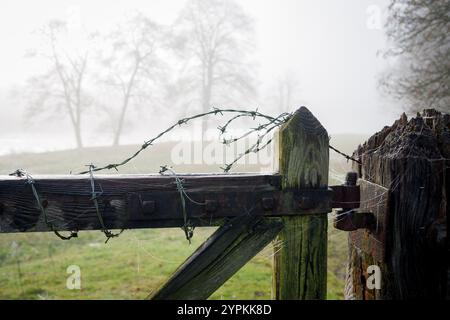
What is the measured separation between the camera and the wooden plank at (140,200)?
4.42 feet

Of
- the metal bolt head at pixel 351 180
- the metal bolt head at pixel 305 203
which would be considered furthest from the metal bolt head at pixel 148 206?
the metal bolt head at pixel 351 180

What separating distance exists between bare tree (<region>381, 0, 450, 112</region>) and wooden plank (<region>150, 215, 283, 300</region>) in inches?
482

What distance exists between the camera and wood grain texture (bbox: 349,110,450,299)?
1.48 meters

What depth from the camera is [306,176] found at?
1465 millimetres

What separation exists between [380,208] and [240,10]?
3138 centimetres

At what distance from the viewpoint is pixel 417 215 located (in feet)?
4.89

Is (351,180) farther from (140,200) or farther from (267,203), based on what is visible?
(140,200)

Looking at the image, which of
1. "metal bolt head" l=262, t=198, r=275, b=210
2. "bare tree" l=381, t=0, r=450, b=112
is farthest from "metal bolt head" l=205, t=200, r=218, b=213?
"bare tree" l=381, t=0, r=450, b=112

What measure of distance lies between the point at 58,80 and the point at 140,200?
3453 centimetres

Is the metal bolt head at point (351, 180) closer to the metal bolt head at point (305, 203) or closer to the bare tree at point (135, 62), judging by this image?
the metal bolt head at point (305, 203)

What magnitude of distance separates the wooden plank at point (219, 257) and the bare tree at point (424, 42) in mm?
12254

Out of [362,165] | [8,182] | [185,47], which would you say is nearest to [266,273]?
[362,165]
